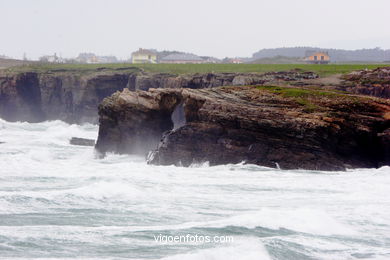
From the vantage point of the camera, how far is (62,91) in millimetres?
76562

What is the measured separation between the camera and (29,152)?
42.8 metres

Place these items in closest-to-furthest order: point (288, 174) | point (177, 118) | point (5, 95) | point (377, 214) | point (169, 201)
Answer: point (377, 214), point (169, 201), point (288, 174), point (177, 118), point (5, 95)

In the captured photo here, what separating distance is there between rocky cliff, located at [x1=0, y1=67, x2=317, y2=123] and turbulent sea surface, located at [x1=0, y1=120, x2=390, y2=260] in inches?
1453

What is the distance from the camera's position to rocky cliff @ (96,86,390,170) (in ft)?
110

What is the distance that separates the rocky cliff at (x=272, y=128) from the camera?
33594 millimetres

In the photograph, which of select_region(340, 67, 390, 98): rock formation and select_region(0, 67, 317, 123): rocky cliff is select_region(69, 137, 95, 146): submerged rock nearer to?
select_region(0, 67, 317, 123): rocky cliff

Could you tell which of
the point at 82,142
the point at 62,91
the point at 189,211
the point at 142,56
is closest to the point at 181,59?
the point at 142,56

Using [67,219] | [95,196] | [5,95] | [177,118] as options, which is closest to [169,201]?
[95,196]

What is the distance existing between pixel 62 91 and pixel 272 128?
46955mm

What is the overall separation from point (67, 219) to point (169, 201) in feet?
16.0

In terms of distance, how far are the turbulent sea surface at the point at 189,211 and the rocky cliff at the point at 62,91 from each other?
121 ft

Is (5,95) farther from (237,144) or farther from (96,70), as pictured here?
(237,144)

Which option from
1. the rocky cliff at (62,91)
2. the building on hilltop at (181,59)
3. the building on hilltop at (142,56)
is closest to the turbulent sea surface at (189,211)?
the rocky cliff at (62,91)

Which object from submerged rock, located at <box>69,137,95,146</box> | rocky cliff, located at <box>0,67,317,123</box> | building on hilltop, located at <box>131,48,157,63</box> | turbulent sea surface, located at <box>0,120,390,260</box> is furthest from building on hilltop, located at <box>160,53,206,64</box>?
turbulent sea surface, located at <box>0,120,390,260</box>
